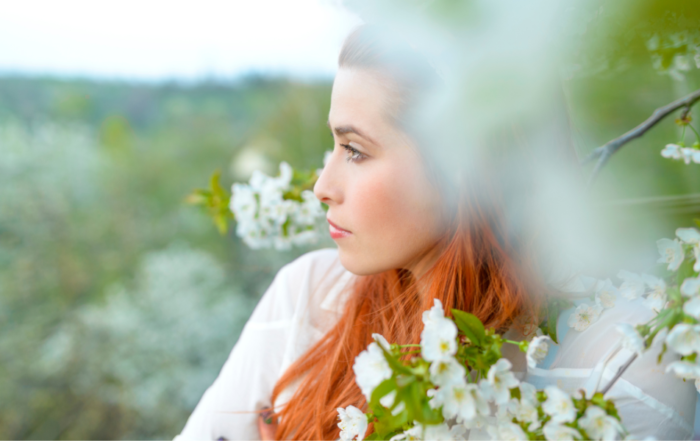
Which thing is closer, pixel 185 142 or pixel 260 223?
pixel 260 223

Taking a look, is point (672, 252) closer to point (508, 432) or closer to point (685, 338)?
point (685, 338)

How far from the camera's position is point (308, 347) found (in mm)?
963

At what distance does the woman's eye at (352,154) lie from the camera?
28.3 inches

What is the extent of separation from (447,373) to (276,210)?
794 mm

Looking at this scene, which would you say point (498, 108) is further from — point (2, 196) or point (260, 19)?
point (2, 196)

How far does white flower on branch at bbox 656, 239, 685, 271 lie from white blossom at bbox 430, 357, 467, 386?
0.74ft

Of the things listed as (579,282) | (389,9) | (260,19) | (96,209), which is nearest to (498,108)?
(389,9)

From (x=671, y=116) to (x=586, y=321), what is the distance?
0.38 meters

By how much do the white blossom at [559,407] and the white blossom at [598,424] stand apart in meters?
0.01

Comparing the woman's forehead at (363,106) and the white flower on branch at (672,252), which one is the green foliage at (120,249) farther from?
the white flower on branch at (672,252)

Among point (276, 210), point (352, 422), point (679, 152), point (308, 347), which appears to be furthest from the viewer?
point (276, 210)

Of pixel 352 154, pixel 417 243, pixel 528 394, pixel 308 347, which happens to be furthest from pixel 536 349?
pixel 308 347

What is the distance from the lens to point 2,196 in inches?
56.1

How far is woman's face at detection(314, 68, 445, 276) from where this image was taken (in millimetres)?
692
